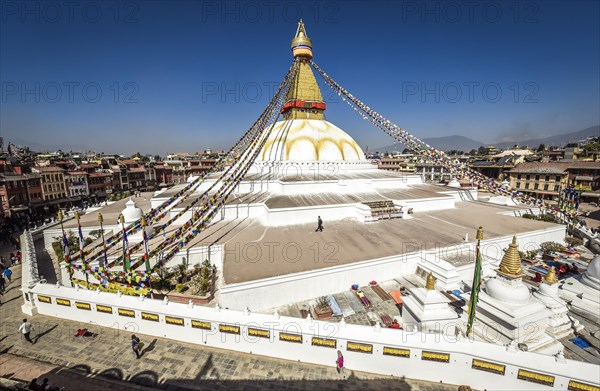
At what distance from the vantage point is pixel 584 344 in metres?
7.14

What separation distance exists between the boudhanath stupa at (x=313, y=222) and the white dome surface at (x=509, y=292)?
2.44 m

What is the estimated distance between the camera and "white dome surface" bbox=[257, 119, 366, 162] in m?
21.8

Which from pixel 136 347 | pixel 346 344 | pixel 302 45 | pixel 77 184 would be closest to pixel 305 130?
pixel 302 45

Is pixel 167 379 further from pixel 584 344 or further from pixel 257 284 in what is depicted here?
pixel 584 344

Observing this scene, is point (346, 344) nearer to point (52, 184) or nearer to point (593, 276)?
point (593, 276)

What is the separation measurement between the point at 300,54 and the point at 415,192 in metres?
15.9

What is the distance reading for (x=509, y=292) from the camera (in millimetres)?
6977

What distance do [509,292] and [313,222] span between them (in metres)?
9.71

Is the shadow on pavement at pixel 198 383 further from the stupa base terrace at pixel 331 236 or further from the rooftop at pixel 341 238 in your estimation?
the rooftop at pixel 341 238

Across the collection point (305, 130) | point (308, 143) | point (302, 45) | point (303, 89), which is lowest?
point (308, 143)

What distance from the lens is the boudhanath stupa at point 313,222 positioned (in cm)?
945

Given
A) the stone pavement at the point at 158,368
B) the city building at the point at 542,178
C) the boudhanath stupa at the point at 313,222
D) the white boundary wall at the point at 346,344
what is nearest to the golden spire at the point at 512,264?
the white boundary wall at the point at 346,344

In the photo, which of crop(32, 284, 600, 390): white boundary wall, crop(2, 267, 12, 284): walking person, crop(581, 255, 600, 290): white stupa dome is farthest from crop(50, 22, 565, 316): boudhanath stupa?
crop(2, 267, 12, 284): walking person

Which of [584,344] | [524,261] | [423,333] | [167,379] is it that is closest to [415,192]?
[524,261]
